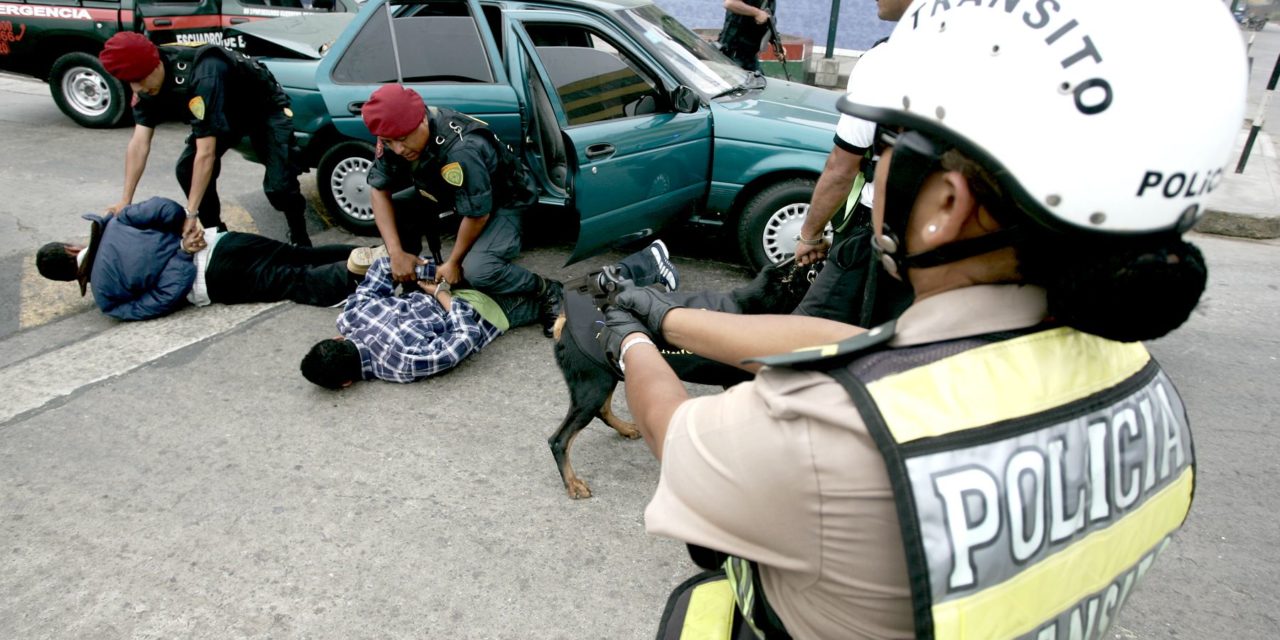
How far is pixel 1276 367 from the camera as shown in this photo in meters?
4.29

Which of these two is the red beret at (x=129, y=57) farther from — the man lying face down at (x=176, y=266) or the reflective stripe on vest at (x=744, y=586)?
the reflective stripe on vest at (x=744, y=586)

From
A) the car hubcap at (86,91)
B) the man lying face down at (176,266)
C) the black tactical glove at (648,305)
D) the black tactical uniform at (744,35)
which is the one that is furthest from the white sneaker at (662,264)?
the car hubcap at (86,91)

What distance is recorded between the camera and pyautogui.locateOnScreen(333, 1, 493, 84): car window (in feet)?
17.8

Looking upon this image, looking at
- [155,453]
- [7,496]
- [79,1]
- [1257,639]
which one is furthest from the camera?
[79,1]

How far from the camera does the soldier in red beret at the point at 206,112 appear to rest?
15.9 ft

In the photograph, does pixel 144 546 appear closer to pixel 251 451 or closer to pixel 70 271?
pixel 251 451

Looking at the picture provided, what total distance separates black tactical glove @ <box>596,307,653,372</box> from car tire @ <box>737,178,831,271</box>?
3592 mm

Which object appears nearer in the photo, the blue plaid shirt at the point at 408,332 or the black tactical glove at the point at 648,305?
the black tactical glove at the point at 648,305

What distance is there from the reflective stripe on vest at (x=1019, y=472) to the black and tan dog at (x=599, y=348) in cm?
85

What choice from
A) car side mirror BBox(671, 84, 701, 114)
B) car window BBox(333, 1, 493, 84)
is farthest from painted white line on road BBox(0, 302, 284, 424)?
car side mirror BBox(671, 84, 701, 114)

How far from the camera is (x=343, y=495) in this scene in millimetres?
3178

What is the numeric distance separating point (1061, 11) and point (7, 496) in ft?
12.4

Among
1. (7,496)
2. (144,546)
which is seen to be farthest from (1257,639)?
(7,496)

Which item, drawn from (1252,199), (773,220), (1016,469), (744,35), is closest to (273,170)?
(773,220)
